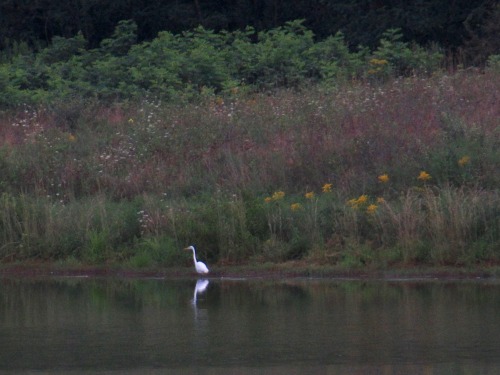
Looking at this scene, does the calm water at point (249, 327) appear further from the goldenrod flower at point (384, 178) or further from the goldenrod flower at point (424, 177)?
the goldenrod flower at point (384, 178)

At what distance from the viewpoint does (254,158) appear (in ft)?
72.0

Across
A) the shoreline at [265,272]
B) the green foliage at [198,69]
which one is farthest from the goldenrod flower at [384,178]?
the green foliage at [198,69]

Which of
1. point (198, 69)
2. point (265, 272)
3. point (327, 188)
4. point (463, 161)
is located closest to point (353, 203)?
point (327, 188)

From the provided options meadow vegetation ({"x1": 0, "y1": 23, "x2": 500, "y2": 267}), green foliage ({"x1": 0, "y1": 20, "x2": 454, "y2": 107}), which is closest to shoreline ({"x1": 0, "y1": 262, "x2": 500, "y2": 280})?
meadow vegetation ({"x1": 0, "y1": 23, "x2": 500, "y2": 267})

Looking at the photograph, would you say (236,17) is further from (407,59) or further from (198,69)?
(407,59)

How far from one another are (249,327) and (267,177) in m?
8.43

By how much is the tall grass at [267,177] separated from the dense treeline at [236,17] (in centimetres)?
901

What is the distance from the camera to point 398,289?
15.8 metres

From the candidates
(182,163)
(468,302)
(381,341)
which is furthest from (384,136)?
(381,341)

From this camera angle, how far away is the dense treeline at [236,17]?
34594mm

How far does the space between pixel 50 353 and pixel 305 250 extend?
25.1 feet

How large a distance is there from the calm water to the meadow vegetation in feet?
4.41

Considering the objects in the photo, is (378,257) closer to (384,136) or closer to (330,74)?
(384,136)

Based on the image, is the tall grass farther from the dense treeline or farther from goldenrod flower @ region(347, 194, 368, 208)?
the dense treeline
